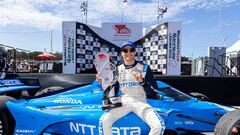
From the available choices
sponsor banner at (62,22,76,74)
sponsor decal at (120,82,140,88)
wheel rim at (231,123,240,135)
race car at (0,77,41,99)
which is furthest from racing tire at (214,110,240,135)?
sponsor banner at (62,22,76,74)

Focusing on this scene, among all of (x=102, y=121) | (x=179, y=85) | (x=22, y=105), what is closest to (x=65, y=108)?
(x=22, y=105)

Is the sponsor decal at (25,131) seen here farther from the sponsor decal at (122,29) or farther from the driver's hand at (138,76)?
the sponsor decal at (122,29)

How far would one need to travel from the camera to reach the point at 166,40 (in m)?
11.9

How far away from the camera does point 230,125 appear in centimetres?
352

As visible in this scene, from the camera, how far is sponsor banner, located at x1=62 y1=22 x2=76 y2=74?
11859 mm

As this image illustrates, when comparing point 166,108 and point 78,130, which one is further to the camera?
point 166,108

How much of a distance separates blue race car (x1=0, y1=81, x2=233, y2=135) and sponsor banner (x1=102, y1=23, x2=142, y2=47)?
811 cm

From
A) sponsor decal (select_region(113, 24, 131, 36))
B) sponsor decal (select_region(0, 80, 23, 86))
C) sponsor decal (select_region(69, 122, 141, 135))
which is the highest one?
sponsor decal (select_region(113, 24, 131, 36))

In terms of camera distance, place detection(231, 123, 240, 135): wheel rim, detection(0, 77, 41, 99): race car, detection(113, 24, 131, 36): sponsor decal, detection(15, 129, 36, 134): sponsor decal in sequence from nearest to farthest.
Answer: detection(231, 123, 240, 135): wheel rim < detection(15, 129, 36, 134): sponsor decal < detection(0, 77, 41, 99): race car < detection(113, 24, 131, 36): sponsor decal

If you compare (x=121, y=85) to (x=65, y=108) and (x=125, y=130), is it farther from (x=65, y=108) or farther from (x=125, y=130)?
(x=65, y=108)

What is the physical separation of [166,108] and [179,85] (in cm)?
451

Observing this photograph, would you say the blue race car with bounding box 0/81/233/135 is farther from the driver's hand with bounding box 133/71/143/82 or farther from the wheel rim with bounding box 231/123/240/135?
the driver's hand with bounding box 133/71/143/82

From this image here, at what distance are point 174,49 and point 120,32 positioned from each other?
2.45 m

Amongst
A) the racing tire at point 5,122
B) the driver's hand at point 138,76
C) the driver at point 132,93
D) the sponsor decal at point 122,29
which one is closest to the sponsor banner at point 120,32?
the sponsor decal at point 122,29
